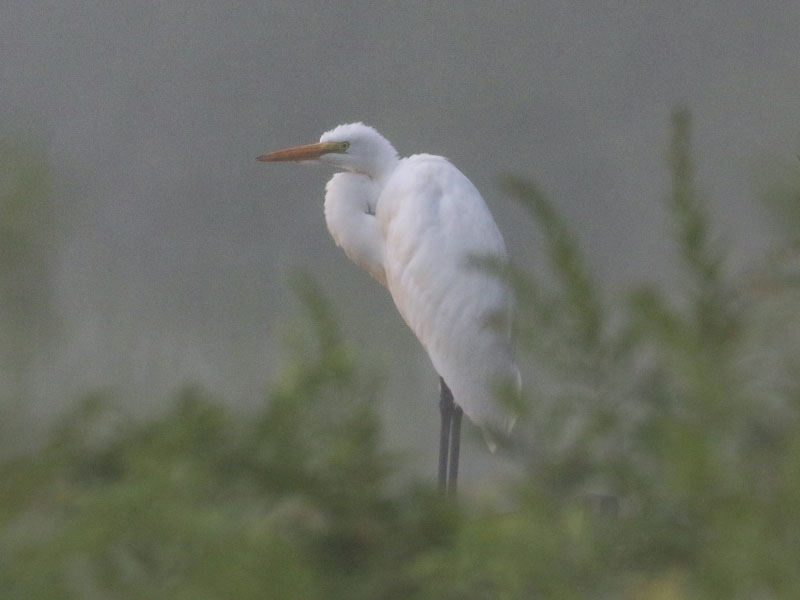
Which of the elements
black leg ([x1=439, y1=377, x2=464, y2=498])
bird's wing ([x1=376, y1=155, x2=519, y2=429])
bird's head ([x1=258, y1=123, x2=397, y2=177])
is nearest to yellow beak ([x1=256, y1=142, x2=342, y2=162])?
bird's head ([x1=258, y1=123, x2=397, y2=177])

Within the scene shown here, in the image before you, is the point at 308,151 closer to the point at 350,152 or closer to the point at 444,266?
the point at 350,152

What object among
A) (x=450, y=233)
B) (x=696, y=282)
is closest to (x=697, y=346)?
(x=696, y=282)

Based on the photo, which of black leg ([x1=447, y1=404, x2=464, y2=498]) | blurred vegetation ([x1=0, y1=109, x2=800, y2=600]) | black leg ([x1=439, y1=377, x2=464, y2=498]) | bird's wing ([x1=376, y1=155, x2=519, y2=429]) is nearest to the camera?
blurred vegetation ([x1=0, y1=109, x2=800, y2=600])

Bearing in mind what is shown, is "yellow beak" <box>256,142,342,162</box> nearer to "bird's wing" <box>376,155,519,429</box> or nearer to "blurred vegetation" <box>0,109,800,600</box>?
"bird's wing" <box>376,155,519,429</box>

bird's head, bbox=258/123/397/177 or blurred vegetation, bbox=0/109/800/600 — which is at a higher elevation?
bird's head, bbox=258/123/397/177

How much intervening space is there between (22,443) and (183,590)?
0.16 feet

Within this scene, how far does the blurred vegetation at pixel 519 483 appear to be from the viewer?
0.13 meters

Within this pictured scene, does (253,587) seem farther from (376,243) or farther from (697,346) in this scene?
(376,243)

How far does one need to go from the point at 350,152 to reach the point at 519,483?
2275 millimetres

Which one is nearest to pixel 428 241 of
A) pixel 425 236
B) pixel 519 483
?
pixel 425 236

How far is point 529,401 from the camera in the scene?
0.15m

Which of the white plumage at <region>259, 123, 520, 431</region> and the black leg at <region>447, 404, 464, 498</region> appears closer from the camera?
the white plumage at <region>259, 123, 520, 431</region>

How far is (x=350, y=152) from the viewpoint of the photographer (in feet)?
7.85

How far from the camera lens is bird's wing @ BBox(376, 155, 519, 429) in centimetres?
212
